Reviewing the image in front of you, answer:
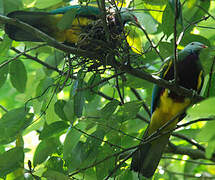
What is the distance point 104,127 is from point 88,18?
83 cm

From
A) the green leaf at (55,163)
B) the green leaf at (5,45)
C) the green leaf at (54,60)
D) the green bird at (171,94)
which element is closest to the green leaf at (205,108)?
the green leaf at (55,163)

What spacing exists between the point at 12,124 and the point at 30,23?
0.75 m

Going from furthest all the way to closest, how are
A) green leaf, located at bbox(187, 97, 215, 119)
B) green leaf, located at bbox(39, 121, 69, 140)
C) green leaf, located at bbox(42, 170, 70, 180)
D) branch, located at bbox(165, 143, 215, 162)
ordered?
branch, located at bbox(165, 143, 215, 162)
green leaf, located at bbox(39, 121, 69, 140)
green leaf, located at bbox(42, 170, 70, 180)
green leaf, located at bbox(187, 97, 215, 119)

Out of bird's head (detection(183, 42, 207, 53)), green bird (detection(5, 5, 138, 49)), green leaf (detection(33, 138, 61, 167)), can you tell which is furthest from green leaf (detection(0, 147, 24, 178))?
bird's head (detection(183, 42, 207, 53))

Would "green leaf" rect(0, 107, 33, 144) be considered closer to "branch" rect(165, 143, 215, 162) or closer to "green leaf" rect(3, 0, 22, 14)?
"green leaf" rect(3, 0, 22, 14)

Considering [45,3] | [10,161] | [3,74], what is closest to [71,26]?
[45,3]

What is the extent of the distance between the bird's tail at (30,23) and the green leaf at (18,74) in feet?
0.68

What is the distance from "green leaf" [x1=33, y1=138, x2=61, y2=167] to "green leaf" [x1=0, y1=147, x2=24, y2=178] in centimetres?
23

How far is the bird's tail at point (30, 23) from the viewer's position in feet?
7.23

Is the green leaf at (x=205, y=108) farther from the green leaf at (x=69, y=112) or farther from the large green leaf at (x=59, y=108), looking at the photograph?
the large green leaf at (x=59, y=108)

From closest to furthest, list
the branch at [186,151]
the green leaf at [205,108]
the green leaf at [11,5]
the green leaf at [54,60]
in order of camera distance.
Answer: the green leaf at [205,108] → the green leaf at [11,5] → the branch at [186,151] → the green leaf at [54,60]

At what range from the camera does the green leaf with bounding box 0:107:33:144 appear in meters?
1.86

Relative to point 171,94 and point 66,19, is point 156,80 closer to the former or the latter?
point 66,19

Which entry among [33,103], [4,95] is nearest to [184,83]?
[33,103]
